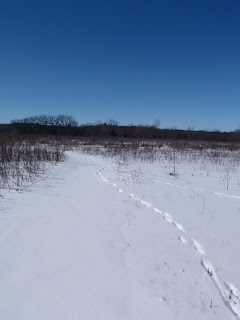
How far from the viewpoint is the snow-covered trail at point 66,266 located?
2.23 meters

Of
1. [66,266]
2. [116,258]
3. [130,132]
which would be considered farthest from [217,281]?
[130,132]

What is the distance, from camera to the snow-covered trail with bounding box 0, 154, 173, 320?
2.23m

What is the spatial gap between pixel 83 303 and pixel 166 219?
277cm

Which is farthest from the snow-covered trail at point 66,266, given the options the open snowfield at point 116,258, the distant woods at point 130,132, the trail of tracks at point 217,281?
the distant woods at point 130,132

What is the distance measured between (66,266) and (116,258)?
2.10ft

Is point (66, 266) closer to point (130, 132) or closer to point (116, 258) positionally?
point (116, 258)

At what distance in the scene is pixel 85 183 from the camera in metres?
7.93

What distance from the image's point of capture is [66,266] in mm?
2924

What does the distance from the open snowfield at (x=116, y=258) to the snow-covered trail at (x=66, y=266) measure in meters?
0.01

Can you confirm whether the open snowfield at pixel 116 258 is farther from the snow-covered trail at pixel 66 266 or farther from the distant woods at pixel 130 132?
the distant woods at pixel 130 132

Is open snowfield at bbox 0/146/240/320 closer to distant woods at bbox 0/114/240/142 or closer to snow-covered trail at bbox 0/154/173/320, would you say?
snow-covered trail at bbox 0/154/173/320

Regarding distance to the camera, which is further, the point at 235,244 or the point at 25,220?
the point at 25,220

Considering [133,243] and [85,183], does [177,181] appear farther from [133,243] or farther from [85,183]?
[133,243]

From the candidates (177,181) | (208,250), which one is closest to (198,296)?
(208,250)
